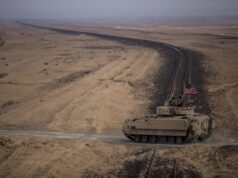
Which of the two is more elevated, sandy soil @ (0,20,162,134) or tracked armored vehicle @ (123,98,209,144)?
tracked armored vehicle @ (123,98,209,144)

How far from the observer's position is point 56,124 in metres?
25.7

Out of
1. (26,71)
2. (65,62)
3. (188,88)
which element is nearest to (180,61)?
(65,62)

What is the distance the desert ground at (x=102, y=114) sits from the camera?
642 inches

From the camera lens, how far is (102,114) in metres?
27.8

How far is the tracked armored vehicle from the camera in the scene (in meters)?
18.6

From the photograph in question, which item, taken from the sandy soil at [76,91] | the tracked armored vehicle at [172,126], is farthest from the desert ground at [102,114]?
the tracked armored vehicle at [172,126]

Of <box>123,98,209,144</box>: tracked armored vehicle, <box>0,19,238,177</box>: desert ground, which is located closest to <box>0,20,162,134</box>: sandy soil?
<box>0,19,238,177</box>: desert ground

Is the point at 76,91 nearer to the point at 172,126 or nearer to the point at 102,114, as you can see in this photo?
the point at 102,114

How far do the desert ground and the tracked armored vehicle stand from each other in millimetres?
700

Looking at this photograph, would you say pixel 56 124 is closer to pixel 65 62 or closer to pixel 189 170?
pixel 189 170

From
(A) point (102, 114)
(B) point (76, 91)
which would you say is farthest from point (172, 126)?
(B) point (76, 91)

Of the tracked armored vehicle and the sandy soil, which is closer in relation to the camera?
the tracked armored vehicle

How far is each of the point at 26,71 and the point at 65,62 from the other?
848cm

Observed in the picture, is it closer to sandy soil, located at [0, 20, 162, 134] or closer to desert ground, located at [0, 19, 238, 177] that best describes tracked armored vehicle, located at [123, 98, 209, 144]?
desert ground, located at [0, 19, 238, 177]
